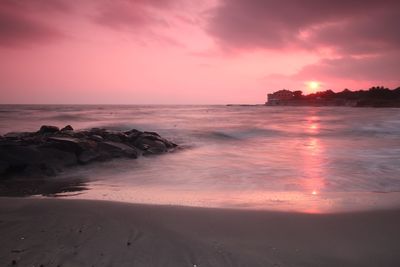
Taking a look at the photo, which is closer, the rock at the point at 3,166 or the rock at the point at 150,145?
the rock at the point at 3,166

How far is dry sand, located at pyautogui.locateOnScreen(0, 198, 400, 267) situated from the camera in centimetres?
314

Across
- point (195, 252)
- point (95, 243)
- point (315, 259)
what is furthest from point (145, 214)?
point (315, 259)

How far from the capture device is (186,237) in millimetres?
3645

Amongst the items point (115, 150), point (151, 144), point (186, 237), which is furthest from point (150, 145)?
point (186, 237)

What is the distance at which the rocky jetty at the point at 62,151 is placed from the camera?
7.56 m

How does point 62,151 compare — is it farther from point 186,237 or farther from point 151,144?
point 186,237

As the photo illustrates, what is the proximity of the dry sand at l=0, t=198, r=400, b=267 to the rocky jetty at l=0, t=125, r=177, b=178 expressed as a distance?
305 centimetres

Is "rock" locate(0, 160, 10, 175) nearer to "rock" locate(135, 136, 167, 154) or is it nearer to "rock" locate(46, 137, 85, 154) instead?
"rock" locate(46, 137, 85, 154)

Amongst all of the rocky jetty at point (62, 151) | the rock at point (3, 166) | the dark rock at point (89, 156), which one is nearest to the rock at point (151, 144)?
the rocky jetty at point (62, 151)

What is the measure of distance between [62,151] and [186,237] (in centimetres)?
623

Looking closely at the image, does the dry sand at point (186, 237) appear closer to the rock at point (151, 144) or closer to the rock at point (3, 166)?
the rock at point (3, 166)

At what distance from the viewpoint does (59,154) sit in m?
8.60

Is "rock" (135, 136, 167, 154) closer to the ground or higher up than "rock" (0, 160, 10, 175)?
closer to the ground

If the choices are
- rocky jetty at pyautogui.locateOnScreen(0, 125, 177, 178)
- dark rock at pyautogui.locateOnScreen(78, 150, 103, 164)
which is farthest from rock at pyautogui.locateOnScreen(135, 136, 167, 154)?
dark rock at pyautogui.locateOnScreen(78, 150, 103, 164)
